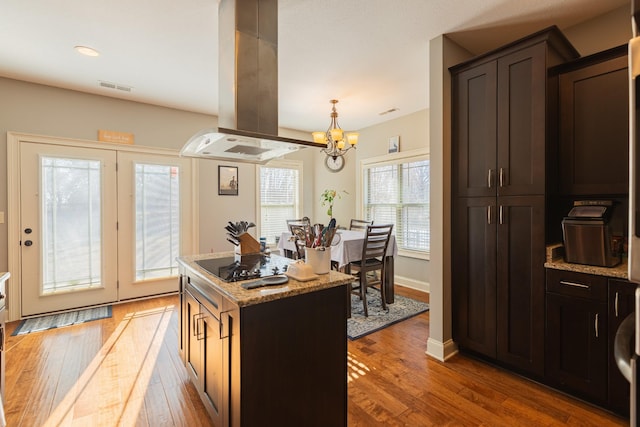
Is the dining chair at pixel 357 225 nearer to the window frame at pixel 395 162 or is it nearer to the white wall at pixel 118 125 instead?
the window frame at pixel 395 162

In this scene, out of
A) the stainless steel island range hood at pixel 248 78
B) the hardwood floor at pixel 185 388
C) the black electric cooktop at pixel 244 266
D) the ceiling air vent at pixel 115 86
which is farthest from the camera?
the ceiling air vent at pixel 115 86

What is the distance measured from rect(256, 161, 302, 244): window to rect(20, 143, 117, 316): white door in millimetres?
2175

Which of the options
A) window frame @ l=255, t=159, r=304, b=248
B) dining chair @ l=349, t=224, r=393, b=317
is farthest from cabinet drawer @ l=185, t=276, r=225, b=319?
window frame @ l=255, t=159, r=304, b=248

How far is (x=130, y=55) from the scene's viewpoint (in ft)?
9.34

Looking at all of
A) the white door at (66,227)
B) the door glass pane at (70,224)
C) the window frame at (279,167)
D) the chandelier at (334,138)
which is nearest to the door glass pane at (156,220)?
the white door at (66,227)

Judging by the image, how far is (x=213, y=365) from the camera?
167cm

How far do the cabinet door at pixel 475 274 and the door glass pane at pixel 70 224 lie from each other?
163 inches

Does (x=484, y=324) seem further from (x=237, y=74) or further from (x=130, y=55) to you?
(x=130, y=55)

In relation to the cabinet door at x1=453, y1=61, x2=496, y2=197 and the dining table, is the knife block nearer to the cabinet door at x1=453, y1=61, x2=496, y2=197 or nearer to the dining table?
the dining table

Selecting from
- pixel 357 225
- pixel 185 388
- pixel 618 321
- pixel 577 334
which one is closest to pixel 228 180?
pixel 357 225

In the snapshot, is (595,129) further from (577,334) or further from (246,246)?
(246,246)

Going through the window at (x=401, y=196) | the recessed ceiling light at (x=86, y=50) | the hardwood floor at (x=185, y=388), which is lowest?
the hardwood floor at (x=185, y=388)

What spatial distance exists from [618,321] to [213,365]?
238cm

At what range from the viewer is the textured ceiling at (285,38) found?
2180mm
